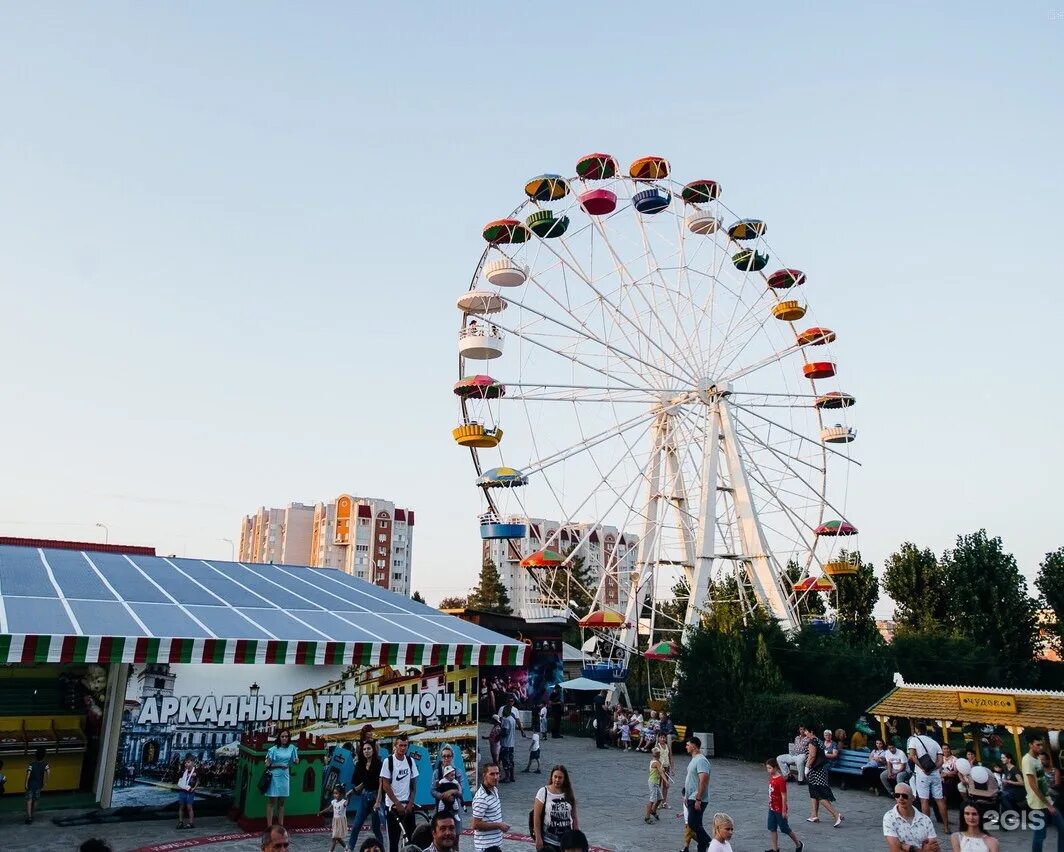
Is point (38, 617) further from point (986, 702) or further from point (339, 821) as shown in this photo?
point (986, 702)

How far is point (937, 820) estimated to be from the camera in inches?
547

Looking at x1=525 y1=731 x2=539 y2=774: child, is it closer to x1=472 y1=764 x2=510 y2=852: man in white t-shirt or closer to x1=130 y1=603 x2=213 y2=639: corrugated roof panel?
x1=130 y1=603 x2=213 y2=639: corrugated roof panel

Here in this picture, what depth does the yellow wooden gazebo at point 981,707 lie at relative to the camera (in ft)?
48.7

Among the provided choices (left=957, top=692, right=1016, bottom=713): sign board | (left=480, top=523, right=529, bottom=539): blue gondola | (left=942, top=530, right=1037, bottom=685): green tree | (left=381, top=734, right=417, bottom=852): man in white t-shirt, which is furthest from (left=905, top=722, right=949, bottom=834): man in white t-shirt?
(left=942, top=530, right=1037, bottom=685): green tree

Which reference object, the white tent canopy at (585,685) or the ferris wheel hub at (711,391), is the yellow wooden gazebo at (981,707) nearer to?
the white tent canopy at (585,685)

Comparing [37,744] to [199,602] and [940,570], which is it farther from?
[940,570]

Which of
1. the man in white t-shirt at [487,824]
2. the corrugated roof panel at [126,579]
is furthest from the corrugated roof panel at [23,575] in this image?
the man in white t-shirt at [487,824]

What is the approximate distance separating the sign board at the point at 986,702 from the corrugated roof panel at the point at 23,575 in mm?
16098

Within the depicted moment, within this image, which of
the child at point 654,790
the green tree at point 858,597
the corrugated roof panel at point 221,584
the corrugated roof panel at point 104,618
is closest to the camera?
the corrugated roof panel at point 104,618

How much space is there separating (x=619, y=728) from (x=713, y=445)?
1064cm

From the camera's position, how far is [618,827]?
42.9ft

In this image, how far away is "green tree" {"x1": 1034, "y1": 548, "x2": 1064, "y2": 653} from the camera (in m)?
36.1

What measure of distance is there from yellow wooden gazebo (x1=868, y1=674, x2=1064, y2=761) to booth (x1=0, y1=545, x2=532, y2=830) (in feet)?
27.0

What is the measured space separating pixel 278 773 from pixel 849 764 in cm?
1180
